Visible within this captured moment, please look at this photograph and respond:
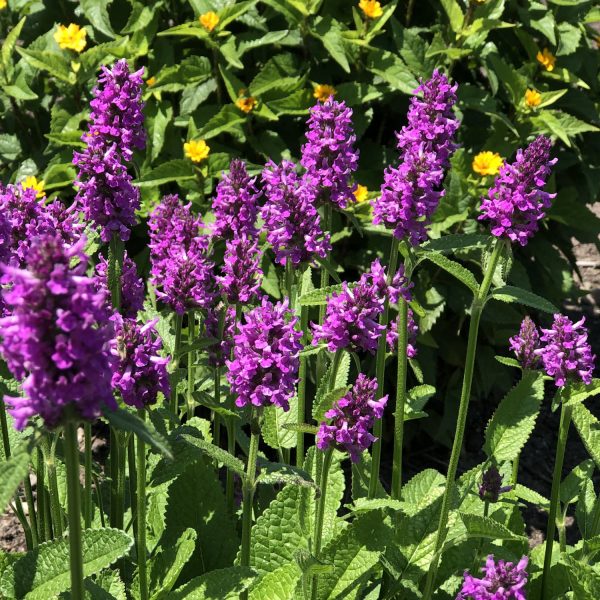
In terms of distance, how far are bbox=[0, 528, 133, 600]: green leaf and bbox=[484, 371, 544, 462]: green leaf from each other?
147cm

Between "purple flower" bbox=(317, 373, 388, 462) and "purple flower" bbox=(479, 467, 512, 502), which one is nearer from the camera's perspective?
"purple flower" bbox=(317, 373, 388, 462)

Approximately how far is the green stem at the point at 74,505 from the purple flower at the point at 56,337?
0.09 metres

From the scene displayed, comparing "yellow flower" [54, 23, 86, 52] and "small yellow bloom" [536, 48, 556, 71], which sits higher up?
"yellow flower" [54, 23, 86, 52]

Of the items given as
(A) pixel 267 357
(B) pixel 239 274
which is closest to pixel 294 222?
(B) pixel 239 274

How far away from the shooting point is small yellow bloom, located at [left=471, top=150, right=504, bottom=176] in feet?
15.1

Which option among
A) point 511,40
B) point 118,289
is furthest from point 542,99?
point 118,289

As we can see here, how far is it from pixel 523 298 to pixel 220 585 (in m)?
1.18

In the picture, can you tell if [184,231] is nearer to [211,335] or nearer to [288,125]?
[211,335]

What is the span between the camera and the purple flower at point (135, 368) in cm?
242

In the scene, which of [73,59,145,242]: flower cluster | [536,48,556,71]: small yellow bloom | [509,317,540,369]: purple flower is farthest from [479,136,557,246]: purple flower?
[536,48,556,71]: small yellow bloom

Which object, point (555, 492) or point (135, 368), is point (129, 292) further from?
point (555, 492)

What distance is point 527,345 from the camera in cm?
343

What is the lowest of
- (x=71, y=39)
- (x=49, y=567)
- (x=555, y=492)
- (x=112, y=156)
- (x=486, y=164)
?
(x=555, y=492)

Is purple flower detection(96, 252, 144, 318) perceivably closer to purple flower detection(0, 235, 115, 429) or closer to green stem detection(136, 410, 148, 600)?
green stem detection(136, 410, 148, 600)
